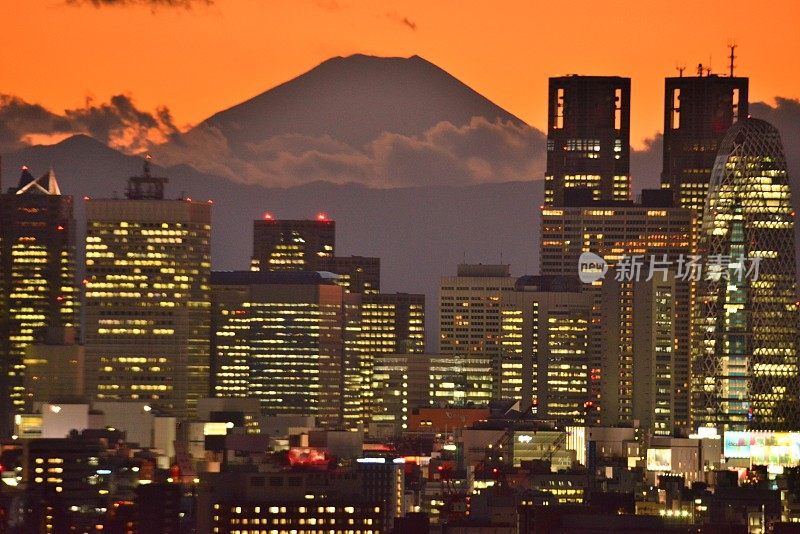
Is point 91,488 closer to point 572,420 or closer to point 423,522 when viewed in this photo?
point 423,522

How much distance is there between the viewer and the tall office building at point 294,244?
181 metres

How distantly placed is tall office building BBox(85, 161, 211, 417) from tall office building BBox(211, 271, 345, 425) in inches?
141

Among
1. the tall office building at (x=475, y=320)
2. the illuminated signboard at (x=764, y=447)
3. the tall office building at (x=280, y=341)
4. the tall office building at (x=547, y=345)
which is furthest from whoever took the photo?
the tall office building at (x=475, y=320)

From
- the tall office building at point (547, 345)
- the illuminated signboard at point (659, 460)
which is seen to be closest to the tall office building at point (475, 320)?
the tall office building at point (547, 345)

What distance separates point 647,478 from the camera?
121m

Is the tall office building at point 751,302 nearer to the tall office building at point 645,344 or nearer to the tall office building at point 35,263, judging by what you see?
the tall office building at point 645,344

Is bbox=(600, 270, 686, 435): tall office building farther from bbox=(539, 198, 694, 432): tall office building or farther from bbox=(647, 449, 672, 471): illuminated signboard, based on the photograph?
bbox=(647, 449, 672, 471): illuminated signboard

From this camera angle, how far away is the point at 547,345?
168 meters

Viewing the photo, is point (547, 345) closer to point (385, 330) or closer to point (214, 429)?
point (385, 330)

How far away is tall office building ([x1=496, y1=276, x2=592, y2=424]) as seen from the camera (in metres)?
164

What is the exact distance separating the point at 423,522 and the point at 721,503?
33.3 ft

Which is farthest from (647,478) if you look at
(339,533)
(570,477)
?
(339,533)

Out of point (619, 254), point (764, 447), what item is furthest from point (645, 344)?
point (764, 447)

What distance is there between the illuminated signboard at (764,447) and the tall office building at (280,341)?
128ft
